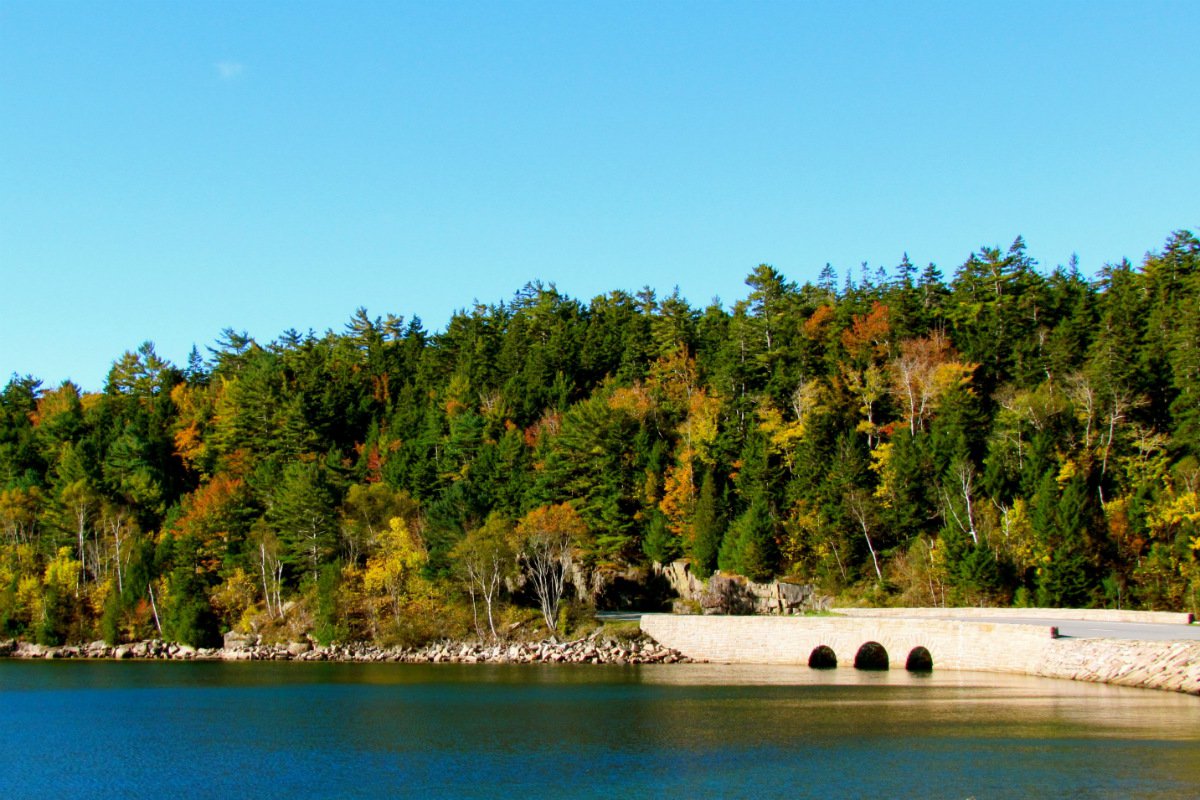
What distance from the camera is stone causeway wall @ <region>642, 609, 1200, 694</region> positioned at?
35.7 m

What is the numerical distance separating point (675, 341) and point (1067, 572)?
4171cm

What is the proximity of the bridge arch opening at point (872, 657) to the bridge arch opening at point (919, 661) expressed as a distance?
1.77 metres

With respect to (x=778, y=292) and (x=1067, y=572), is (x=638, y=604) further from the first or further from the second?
(x=778, y=292)

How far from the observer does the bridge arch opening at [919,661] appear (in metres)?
45.7

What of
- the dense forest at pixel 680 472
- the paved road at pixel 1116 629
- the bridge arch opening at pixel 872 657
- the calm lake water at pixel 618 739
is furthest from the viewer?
the dense forest at pixel 680 472

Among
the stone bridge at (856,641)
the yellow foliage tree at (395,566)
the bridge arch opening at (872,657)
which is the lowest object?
Answer: the bridge arch opening at (872,657)

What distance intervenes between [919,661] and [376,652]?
29.8m

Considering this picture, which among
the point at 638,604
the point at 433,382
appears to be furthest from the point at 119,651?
the point at 433,382

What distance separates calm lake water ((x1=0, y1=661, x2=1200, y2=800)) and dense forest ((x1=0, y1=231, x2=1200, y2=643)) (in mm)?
16897

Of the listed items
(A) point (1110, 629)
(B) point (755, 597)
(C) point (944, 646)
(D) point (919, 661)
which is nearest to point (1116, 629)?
(A) point (1110, 629)

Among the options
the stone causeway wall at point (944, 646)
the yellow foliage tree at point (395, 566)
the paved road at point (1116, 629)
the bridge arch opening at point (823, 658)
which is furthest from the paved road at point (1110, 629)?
the yellow foliage tree at point (395, 566)

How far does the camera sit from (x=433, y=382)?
9681 cm

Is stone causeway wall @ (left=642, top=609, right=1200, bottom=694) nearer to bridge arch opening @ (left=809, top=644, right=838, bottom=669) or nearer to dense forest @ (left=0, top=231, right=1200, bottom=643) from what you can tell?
bridge arch opening @ (left=809, top=644, right=838, bottom=669)

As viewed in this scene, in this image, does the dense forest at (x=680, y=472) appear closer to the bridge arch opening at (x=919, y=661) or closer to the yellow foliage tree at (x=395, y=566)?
the yellow foliage tree at (x=395, y=566)
